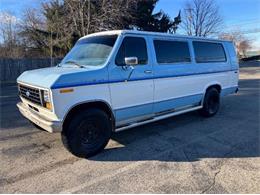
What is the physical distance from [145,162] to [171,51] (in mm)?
2715

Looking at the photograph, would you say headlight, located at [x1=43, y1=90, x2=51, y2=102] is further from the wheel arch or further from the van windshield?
the van windshield

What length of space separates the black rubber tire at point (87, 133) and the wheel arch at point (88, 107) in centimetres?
7

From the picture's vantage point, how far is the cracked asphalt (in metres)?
3.55

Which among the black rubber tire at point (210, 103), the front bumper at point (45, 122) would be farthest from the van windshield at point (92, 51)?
the black rubber tire at point (210, 103)

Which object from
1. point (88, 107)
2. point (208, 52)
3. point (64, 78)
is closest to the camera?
point (64, 78)

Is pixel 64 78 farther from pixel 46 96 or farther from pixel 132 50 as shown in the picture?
pixel 132 50

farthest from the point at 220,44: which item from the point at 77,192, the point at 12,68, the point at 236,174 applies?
the point at 12,68

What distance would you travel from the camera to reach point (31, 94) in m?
4.62

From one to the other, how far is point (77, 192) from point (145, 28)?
24128mm

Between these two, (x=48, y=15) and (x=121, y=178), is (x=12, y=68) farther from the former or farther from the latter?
(x=121, y=178)

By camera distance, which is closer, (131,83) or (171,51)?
(131,83)

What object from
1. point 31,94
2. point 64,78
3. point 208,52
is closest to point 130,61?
point 64,78

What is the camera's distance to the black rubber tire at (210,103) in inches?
279

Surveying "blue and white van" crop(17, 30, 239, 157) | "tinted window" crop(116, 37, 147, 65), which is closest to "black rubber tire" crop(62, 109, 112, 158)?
"blue and white van" crop(17, 30, 239, 157)
